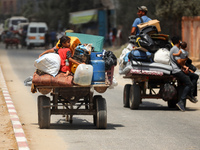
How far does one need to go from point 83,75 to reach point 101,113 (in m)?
0.85

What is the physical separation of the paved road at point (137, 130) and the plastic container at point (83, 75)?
90 cm

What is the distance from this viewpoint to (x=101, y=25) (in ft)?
174

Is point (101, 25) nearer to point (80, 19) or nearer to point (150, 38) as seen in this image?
point (80, 19)

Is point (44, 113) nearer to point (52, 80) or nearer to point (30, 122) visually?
point (52, 80)

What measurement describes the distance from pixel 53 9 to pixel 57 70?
5670cm

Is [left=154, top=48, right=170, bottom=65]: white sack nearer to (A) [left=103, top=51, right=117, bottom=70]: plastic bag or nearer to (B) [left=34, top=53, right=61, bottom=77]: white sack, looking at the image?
(A) [left=103, top=51, right=117, bottom=70]: plastic bag

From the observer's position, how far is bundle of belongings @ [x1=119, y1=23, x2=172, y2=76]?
43.3ft

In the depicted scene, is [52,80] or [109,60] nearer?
[52,80]

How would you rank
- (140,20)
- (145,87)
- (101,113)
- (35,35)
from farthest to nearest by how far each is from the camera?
1. (35,35)
2. (140,20)
3. (145,87)
4. (101,113)

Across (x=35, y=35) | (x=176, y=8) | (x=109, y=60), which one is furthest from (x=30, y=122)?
(x=35, y=35)

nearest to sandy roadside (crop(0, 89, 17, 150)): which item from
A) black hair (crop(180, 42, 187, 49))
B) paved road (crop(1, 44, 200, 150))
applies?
paved road (crop(1, 44, 200, 150))

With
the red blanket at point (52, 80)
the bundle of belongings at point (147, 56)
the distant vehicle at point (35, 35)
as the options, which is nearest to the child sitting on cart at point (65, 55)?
the red blanket at point (52, 80)

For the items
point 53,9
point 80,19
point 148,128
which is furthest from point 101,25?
point 148,128

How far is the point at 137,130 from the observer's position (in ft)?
33.6
